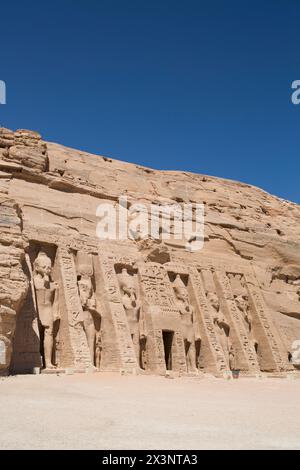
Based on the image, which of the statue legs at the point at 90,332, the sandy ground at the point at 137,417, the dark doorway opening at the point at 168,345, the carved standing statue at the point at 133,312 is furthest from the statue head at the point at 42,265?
the dark doorway opening at the point at 168,345

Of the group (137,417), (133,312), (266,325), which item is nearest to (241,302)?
(266,325)

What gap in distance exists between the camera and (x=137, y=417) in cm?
845

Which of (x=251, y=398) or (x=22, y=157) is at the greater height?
(x=22, y=157)

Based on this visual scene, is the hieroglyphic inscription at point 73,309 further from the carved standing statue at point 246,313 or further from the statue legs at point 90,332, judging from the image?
the carved standing statue at point 246,313

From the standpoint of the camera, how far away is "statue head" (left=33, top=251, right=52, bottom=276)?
18.7 metres

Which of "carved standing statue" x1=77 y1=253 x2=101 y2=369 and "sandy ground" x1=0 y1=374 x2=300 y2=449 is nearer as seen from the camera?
"sandy ground" x1=0 y1=374 x2=300 y2=449

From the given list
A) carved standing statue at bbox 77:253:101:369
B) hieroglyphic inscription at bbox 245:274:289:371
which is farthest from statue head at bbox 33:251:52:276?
hieroglyphic inscription at bbox 245:274:289:371

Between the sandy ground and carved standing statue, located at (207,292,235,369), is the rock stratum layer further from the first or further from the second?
the sandy ground

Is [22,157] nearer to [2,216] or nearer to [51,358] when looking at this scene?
[2,216]

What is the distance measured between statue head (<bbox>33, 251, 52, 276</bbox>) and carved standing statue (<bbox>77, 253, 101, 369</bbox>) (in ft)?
4.39

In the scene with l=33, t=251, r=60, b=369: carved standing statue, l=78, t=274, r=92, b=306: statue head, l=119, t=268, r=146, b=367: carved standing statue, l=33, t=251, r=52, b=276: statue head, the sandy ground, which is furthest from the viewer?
l=119, t=268, r=146, b=367: carved standing statue
